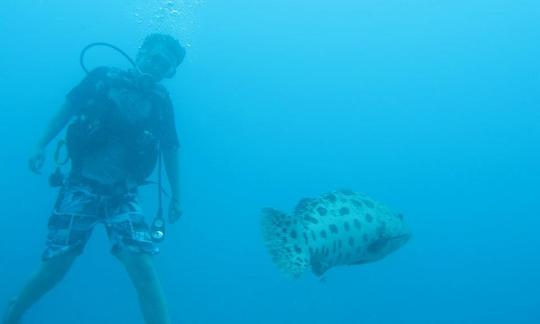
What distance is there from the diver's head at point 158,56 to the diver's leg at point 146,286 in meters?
1.87

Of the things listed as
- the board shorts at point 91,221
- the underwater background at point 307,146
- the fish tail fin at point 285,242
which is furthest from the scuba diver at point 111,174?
the underwater background at point 307,146

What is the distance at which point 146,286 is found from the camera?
14.7ft

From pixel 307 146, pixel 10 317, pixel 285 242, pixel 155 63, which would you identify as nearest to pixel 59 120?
pixel 155 63

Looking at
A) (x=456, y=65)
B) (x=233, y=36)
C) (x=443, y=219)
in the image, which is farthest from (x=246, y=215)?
(x=456, y=65)

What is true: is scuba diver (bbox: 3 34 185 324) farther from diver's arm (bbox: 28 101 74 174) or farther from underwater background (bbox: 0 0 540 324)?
underwater background (bbox: 0 0 540 324)

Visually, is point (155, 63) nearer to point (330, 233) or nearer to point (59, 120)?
point (59, 120)

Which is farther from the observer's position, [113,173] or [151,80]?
[151,80]

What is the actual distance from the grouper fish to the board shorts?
64.8 inches

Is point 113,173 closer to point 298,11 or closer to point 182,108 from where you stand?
point 182,108

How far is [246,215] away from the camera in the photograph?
1130 inches

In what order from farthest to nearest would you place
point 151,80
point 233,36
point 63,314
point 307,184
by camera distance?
point 233,36, point 307,184, point 63,314, point 151,80

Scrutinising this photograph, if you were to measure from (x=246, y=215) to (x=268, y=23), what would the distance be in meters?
26.0

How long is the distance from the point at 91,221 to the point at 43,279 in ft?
2.31

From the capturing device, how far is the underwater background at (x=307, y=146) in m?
19.4
